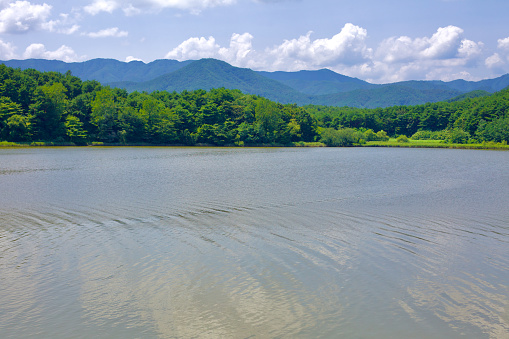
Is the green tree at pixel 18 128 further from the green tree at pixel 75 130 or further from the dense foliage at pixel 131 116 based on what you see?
the green tree at pixel 75 130

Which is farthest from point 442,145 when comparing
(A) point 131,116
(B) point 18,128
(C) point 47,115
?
(B) point 18,128

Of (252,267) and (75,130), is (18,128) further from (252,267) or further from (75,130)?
(252,267)

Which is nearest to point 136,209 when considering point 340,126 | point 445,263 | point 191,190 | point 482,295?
point 191,190

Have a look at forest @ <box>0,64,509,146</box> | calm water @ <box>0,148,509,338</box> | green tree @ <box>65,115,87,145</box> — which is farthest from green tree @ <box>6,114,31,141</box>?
calm water @ <box>0,148,509,338</box>

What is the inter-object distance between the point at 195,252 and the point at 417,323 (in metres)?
6.70

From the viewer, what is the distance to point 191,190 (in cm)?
2548

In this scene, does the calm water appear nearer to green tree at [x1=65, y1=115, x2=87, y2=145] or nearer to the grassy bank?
green tree at [x1=65, y1=115, x2=87, y2=145]

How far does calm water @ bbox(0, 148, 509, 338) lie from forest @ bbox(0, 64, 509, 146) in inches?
2905

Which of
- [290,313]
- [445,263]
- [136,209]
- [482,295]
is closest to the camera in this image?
[290,313]

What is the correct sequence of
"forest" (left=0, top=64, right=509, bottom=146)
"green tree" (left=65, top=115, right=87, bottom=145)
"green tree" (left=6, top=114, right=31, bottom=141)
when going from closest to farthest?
"green tree" (left=6, top=114, right=31, bottom=141), "forest" (left=0, top=64, right=509, bottom=146), "green tree" (left=65, top=115, right=87, bottom=145)

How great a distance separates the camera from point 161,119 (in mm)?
101000

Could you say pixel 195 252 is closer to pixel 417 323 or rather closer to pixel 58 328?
pixel 58 328

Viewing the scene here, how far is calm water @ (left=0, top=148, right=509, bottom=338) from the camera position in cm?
785

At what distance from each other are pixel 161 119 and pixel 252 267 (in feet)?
309
